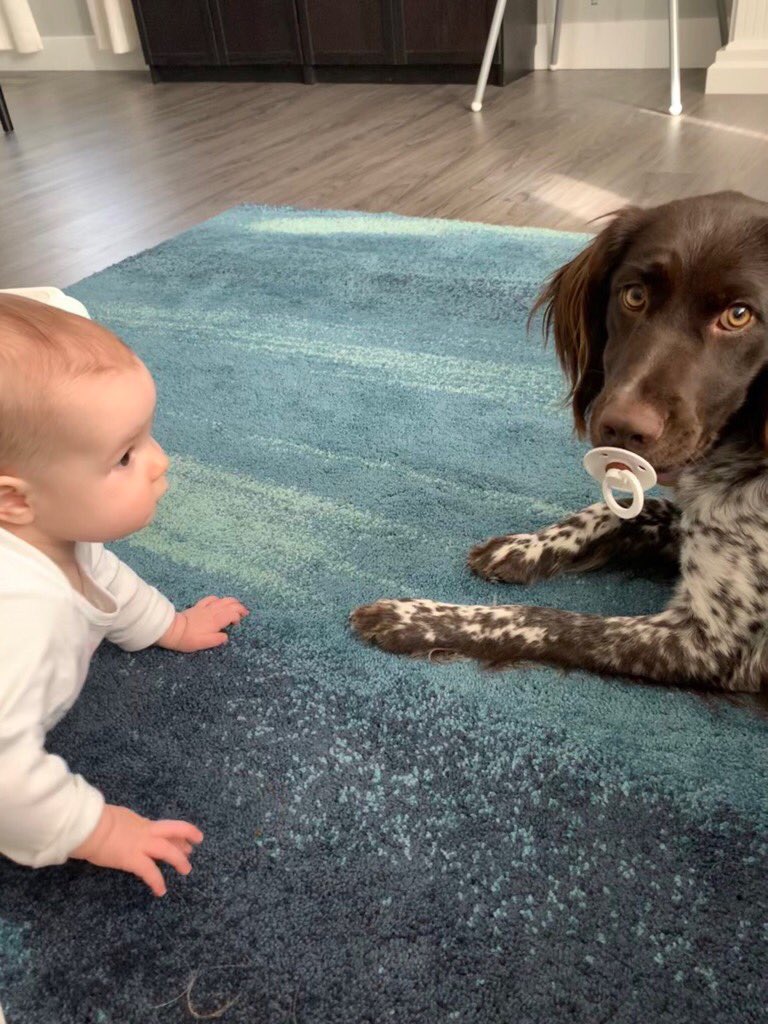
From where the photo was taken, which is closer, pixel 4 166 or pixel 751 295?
pixel 751 295

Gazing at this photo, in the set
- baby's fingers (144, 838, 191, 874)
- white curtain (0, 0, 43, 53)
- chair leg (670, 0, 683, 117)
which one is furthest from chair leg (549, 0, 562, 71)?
baby's fingers (144, 838, 191, 874)

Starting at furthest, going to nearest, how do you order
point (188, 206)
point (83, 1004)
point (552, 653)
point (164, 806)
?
point (188, 206) → point (552, 653) → point (164, 806) → point (83, 1004)

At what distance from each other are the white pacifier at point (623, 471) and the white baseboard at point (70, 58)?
25.3 feet

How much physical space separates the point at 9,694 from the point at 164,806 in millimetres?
353

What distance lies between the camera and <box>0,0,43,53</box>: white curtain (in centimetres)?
742

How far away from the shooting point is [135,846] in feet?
3.83

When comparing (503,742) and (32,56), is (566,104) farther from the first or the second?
(32,56)

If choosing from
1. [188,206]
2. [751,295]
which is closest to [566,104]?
[188,206]

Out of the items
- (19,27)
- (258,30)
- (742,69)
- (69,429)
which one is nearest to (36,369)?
(69,429)

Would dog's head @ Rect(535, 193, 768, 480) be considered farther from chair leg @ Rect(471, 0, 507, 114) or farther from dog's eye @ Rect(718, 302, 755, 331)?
chair leg @ Rect(471, 0, 507, 114)

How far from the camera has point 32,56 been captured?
26.4 ft

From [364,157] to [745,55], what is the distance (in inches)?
96.9

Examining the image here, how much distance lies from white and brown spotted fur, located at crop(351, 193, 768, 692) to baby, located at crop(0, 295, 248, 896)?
0.58 m

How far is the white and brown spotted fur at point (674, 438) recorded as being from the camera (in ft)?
4.46
